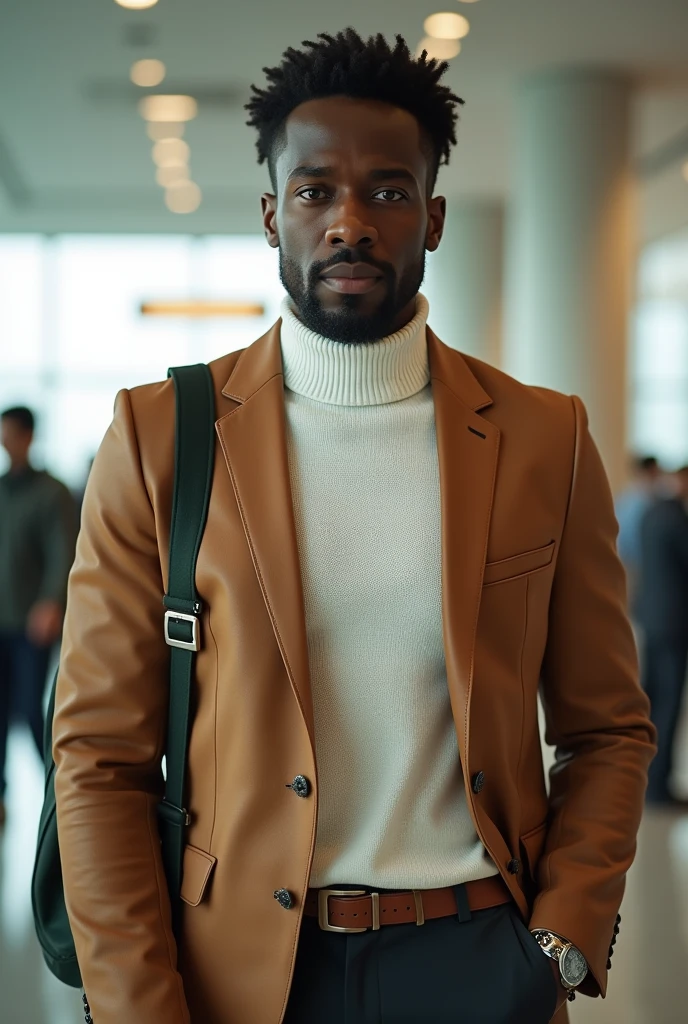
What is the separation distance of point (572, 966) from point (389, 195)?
1120 millimetres

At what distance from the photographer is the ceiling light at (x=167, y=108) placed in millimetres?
7934

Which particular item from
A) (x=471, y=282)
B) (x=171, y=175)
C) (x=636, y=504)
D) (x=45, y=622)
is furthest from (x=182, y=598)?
(x=471, y=282)

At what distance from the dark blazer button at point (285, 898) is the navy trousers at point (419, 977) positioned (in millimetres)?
57

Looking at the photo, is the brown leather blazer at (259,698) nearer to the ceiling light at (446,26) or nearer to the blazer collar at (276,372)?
the blazer collar at (276,372)

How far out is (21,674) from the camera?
557 centimetres

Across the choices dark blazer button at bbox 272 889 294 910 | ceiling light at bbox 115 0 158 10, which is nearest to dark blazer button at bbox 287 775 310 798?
dark blazer button at bbox 272 889 294 910

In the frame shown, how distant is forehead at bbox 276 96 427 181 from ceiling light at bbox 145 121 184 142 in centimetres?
744

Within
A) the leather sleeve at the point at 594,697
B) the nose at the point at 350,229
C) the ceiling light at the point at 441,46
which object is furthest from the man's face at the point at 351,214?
the ceiling light at the point at 441,46

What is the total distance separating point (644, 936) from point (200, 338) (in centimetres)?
1030

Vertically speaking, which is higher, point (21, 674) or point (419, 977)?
point (419, 977)

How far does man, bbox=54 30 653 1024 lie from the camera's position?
4.83ft

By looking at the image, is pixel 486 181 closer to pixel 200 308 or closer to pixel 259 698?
pixel 200 308

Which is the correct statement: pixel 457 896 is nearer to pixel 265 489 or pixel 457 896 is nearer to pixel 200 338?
pixel 265 489

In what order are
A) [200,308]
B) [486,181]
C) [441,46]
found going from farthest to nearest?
1. [200,308]
2. [486,181]
3. [441,46]
